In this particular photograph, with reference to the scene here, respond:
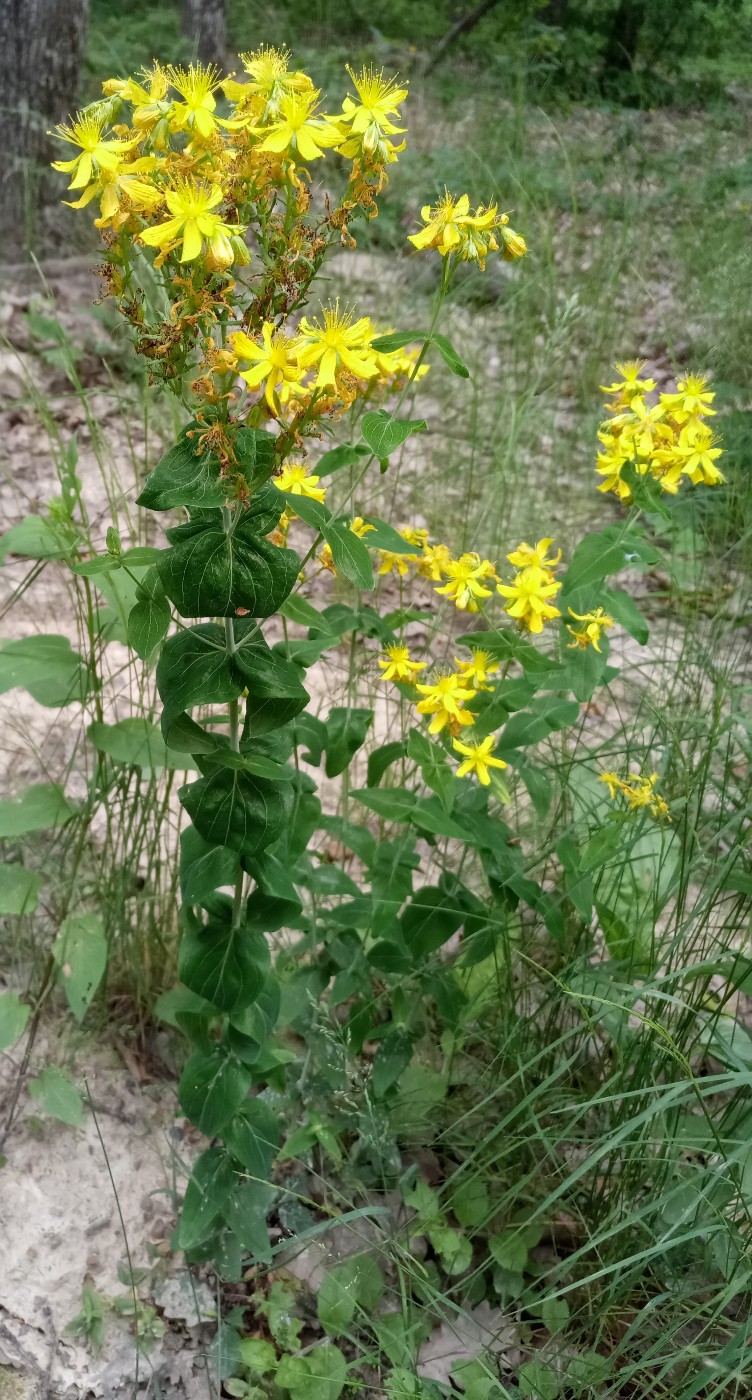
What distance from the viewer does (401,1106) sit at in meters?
1.73

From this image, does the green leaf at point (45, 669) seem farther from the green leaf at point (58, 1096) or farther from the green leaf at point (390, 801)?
the green leaf at point (58, 1096)

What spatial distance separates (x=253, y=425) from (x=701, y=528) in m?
2.43

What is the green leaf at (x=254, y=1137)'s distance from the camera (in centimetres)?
145

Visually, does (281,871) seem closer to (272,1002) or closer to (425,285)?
(272,1002)

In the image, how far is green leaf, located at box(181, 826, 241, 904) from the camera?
4.12ft

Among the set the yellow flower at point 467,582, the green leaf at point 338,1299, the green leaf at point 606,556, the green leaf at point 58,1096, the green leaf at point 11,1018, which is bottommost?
the green leaf at point 338,1299

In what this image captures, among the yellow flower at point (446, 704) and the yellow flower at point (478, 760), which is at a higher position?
the yellow flower at point (446, 704)

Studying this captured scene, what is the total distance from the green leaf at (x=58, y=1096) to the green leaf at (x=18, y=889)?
0.92 ft

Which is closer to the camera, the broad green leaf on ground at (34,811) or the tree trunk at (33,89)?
the broad green leaf on ground at (34,811)

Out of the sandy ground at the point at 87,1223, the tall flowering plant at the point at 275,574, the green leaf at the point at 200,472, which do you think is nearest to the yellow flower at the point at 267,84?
the tall flowering plant at the point at 275,574

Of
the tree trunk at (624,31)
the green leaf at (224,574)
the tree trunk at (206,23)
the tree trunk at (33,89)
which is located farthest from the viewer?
the tree trunk at (624,31)

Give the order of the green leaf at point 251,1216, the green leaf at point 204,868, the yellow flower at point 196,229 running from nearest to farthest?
the yellow flower at point 196,229
the green leaf at point 204,868
the green leaf at point 251,1216

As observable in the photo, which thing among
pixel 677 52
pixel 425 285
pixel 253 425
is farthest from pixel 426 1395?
pixel 677 52

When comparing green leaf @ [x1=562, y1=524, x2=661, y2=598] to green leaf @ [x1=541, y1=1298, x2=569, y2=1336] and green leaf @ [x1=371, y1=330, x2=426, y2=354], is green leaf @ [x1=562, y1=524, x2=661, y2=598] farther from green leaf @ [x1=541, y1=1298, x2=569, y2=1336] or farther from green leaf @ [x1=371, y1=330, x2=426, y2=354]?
green leaf @ [x1=541, y1=1298, x2=569, y2=1336]
